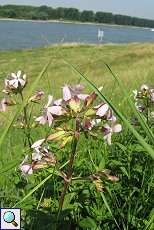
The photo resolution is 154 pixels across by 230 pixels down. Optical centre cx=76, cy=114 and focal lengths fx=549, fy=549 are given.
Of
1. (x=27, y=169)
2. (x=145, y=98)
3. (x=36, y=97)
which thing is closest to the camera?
(x=27, y=169)

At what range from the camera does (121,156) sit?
3305 millimetres

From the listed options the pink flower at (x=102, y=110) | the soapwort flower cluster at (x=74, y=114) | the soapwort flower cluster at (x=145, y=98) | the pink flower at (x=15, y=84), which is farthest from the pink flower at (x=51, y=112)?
the soapwort flower cluster at (x=145, y=98)

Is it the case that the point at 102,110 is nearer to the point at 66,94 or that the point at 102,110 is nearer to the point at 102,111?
the point at 102,111

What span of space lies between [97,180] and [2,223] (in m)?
0.40

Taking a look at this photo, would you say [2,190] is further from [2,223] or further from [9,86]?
[2,223]

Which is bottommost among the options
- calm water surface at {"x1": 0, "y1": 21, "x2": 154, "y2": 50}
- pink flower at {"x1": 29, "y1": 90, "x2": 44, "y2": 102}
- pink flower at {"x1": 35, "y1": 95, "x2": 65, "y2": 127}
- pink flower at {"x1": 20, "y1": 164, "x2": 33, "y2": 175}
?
calm water surface at {"x1": 0, "y1": 21, "x2": 154, "y2": 50}

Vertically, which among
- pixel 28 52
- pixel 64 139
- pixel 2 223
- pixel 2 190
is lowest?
pixel 28 52

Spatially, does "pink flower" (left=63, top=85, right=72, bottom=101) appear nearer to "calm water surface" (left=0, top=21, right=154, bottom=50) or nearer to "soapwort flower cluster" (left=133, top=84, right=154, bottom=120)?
"soapwort flower cluster" (left=133, top=84, right=154, bottom=120)

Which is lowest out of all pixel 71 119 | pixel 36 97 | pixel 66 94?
pixel 36 97

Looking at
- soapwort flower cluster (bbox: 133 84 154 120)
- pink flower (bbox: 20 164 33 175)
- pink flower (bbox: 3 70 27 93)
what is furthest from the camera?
soapwort flower cluster (bbox: 133 84 154 120)

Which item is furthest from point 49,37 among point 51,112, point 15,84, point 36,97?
point 51,112

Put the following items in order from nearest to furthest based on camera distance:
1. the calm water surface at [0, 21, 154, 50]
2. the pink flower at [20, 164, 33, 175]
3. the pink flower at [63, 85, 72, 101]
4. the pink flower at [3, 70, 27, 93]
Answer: the pink flower at [63, 85, 72, 101] → the pink flower at [20, 164, 33, 175] → the pink flower at [3, 70, 27, 93] → the calm water surface at [0, 21, 154, 50]

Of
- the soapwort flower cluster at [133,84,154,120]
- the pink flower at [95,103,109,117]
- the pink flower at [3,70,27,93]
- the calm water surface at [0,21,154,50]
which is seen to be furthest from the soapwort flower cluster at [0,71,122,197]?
the calm water surface at [0,21,154,50]

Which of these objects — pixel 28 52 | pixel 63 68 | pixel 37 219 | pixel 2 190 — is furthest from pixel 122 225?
pixel 28 52
